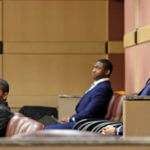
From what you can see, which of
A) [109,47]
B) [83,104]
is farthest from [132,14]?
[109,47]

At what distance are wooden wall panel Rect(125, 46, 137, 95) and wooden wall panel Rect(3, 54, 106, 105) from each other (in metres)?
2.24

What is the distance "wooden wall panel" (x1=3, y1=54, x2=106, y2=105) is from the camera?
880 cm

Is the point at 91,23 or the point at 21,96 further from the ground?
the point at 91,23

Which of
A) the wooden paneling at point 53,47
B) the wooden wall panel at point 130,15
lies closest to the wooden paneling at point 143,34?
the wooden wall panel at point 130,15

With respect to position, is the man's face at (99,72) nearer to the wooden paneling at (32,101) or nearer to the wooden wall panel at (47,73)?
the wooden wall panel at (47,73)

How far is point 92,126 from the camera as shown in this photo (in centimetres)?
538

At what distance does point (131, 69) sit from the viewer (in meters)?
6.39

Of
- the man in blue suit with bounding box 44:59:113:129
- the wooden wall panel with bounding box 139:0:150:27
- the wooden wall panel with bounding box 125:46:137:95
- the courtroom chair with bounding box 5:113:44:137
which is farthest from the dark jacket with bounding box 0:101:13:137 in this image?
the wooden wall panel with bounding box 125:46:137:95

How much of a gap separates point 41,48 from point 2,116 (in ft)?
15.8

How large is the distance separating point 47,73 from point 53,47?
48cm

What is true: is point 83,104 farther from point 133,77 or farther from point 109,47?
point 109,47

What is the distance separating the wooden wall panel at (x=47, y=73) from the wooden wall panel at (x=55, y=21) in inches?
13.3

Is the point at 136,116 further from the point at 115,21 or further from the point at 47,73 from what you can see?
the point at 47,73

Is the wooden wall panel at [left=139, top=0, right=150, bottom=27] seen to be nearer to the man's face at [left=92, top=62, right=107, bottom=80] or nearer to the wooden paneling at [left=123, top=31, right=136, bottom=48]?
the wooden paneling at [left=123, top=31, right=136, bottom=48]
